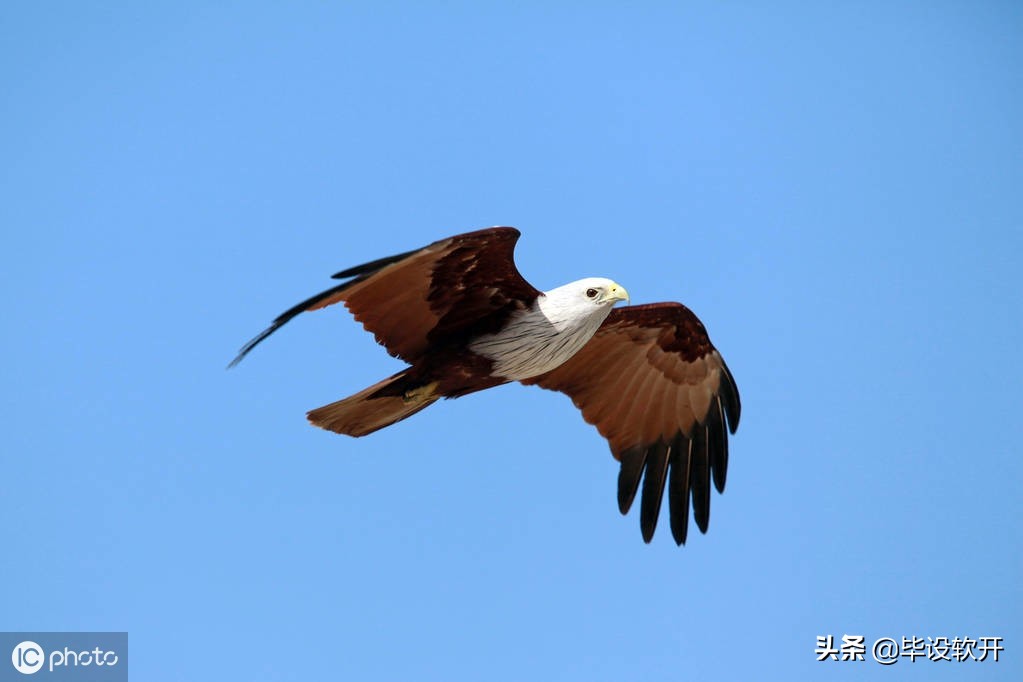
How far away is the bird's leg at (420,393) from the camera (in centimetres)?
1019

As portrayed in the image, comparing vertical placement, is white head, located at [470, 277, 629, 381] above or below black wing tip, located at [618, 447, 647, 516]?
above

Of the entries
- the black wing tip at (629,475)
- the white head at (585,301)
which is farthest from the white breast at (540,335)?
the black wing tip at (629,475)

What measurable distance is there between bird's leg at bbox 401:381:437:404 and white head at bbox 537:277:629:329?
1197 millimetres

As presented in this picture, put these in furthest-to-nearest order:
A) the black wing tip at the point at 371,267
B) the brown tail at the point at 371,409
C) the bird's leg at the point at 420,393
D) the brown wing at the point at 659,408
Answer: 1. the brown wing at the point at 659,408
2. the bird's leg at the point at 420,393
3. the brown tail at the point at 371,409
4. the black wing tip at the point at 371,267

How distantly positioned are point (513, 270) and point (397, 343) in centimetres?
126

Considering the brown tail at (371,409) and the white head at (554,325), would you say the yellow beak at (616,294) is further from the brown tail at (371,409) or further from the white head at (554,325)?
the brown tail at (371,409)

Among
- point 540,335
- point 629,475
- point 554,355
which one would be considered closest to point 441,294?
point 540,335

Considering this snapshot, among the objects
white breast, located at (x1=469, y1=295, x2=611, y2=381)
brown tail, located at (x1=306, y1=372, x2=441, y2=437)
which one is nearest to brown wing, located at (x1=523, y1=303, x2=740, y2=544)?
white breast, located at (x1=469, y1=295, x2=611, y2=381)

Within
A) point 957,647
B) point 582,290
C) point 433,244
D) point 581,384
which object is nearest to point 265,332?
point 433,244

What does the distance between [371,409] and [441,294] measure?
117 cm

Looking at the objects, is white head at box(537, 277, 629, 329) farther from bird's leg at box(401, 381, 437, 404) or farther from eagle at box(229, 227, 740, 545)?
bird's leg at box(401, 381, 437, 404)

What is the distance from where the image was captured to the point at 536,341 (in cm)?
1007

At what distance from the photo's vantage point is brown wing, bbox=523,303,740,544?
11812mm

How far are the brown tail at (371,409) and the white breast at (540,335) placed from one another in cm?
66
